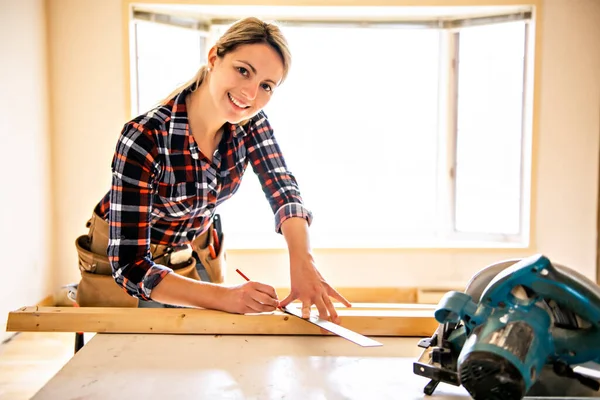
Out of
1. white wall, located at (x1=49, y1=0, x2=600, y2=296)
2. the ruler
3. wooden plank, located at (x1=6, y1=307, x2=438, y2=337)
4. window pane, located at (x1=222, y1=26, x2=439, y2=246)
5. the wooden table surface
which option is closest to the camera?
the wooden table surface

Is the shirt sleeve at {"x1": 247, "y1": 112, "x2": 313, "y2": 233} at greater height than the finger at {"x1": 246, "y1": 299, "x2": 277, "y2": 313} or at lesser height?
greater

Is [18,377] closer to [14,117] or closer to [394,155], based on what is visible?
[14,117]

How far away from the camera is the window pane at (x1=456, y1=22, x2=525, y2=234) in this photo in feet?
12.6

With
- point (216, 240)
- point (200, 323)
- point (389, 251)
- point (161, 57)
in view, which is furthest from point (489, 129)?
point (200, 323)

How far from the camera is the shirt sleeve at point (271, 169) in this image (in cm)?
148

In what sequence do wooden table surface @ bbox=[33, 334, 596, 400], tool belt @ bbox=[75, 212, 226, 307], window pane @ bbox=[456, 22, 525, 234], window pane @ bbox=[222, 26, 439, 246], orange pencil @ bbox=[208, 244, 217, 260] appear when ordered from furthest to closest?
window pane @ bbox=[222, 26, 439, 246] → window pane @ bbox=[456, 22, 525, 234] → orange pencil @ bbox=[208, 244, 217, 260] → tool belt @ bbox=[75, 212, 226, 307] → wooden table surface @ bbox=[33, 334, 596, 400]

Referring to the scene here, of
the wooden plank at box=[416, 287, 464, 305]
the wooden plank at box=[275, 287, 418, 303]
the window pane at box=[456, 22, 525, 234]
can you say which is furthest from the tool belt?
the window pane at box=[456, 22, 525, 234]

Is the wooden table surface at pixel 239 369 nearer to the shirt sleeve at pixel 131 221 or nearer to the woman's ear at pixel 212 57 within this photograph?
the shirt sleeve at pixel 131 221

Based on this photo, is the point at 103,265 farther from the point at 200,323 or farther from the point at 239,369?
the point at 239,369

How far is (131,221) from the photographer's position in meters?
1.19

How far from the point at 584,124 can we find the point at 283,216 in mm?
3018

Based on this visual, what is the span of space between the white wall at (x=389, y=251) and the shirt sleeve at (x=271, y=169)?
7.21 feet

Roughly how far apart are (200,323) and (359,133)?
10.1 ft

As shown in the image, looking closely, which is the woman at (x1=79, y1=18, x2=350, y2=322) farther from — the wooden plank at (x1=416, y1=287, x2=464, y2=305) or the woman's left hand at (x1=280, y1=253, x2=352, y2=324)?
the wooden plank at (x1=416, y1=287, x2=464, y2=305)
